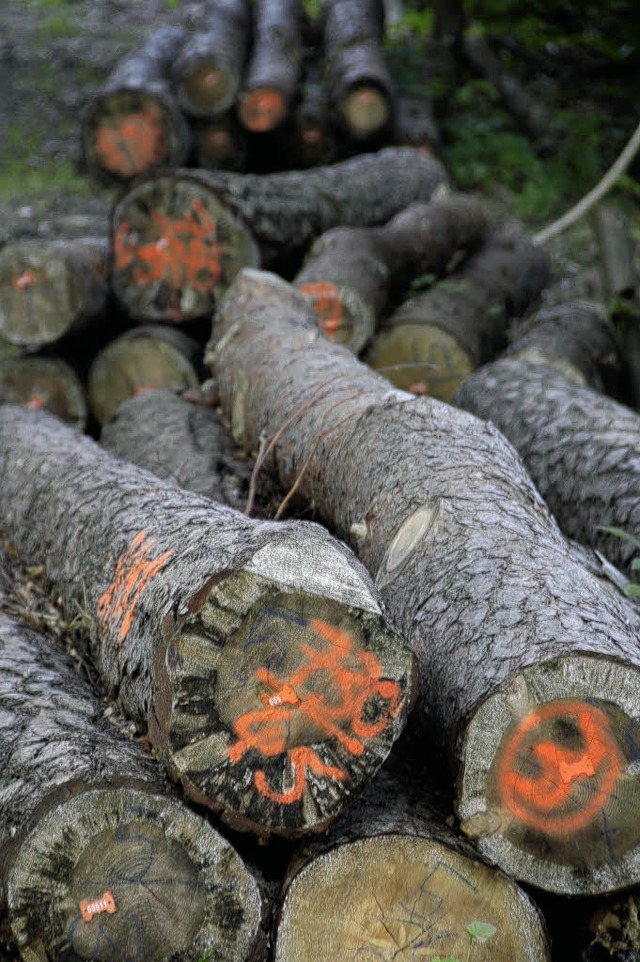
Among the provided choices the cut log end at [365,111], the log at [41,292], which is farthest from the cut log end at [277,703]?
the cut log end at [365,111]

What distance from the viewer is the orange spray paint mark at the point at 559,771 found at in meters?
2.19

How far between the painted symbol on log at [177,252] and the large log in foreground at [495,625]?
8.40 feet

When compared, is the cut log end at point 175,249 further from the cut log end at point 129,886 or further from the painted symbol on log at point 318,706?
the cut log end at point 129,886

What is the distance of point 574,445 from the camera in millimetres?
3971

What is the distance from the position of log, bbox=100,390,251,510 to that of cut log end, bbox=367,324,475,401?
4.51 feet

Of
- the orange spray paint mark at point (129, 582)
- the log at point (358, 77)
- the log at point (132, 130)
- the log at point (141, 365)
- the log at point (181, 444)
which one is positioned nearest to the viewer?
the orange spray paint mark at point (129, 582)

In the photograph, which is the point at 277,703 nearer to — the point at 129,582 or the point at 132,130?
the point at 129,582

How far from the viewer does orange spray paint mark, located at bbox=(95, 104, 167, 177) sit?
323 inches

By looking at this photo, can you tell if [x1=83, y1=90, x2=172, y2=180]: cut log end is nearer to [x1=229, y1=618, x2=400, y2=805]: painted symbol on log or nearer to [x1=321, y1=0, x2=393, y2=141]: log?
[x1=321, y1=0, x2=393, y2=141]: log

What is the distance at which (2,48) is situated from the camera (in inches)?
488

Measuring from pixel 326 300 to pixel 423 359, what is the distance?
0.67 metres

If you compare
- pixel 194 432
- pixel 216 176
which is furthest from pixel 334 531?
pixel 216 176

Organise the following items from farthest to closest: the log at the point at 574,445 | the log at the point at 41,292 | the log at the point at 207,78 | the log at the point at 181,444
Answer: the log at the point at 207,78 < the log at the point at 41,292 < the log at the point at 181,444 < the log at the point at 574,445

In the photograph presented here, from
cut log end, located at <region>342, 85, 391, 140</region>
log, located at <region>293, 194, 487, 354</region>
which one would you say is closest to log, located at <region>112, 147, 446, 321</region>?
log, located at <region>293, 194, 487, 354</region>
